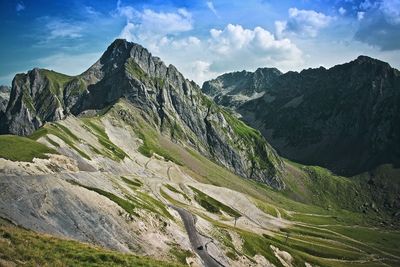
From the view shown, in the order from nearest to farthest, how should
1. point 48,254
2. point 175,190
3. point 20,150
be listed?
point 48,254, point 20,150, point 175,190

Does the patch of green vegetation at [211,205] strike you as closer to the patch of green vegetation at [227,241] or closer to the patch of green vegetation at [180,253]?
the patch of green vegetation at [227,241]

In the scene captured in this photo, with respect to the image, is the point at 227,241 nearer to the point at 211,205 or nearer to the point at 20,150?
the point at 20,150

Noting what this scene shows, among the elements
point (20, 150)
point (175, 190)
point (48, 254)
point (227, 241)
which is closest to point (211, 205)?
point (175, 190)

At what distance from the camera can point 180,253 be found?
84.1m

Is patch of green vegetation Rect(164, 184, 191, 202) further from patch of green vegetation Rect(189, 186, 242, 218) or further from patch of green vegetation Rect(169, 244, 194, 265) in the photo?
patch of green vegetation Rect(169, 244, 194, 265)

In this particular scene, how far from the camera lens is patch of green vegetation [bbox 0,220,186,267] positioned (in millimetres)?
29391

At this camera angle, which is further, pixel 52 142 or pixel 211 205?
pixel 211 205

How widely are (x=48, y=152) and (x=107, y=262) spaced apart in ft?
314

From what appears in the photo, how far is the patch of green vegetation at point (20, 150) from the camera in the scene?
102m

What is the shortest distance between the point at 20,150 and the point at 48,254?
8522cm

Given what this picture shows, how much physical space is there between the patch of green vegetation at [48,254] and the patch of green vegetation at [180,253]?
4633 cm

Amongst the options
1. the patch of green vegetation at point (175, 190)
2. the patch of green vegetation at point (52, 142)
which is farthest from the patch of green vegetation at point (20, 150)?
the patch of green vegetation at point (175, 190)

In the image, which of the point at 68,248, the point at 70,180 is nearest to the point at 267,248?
the point at 70,180

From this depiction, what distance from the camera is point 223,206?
19875cm
